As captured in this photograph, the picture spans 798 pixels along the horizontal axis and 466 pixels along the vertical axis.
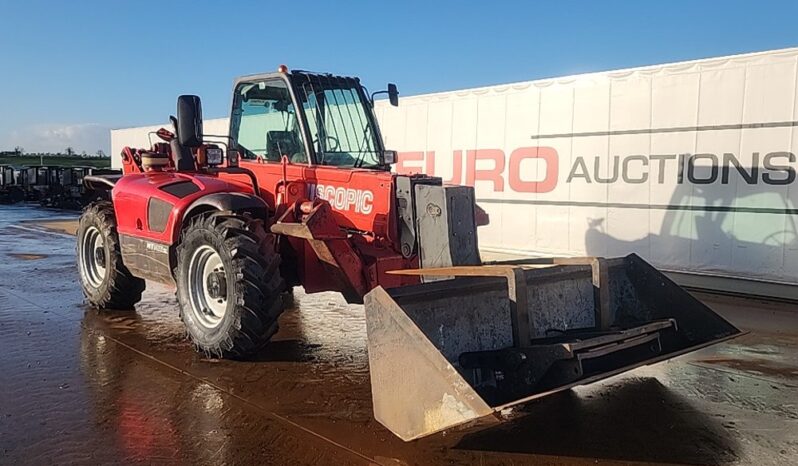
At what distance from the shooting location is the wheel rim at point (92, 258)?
784 centimetres

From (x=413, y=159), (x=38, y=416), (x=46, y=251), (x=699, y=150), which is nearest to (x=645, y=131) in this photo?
(x=699, y=150)

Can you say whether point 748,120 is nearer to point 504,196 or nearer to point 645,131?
point 645,131

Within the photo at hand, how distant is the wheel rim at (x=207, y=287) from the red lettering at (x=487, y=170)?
250 inches

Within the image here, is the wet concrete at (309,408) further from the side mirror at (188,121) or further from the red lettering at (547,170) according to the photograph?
the red lettering at (547,170)

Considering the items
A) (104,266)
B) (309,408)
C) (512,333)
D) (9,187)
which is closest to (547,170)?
(512,333)

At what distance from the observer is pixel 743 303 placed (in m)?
8.56

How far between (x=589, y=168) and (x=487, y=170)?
1.91 m

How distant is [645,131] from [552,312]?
17.9ft

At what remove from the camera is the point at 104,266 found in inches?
307

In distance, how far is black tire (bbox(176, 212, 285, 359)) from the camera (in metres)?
5.18

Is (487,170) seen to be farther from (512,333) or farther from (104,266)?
(512,333)

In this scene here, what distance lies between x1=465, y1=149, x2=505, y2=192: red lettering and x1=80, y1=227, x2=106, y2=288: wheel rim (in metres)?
6.14

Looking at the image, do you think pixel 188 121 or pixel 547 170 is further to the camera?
pixel 547 170

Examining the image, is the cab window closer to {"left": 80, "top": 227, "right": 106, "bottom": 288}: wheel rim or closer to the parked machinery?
{"left": 80, "top": 227, "right": 106, "bottom": 288}: wheel rim
